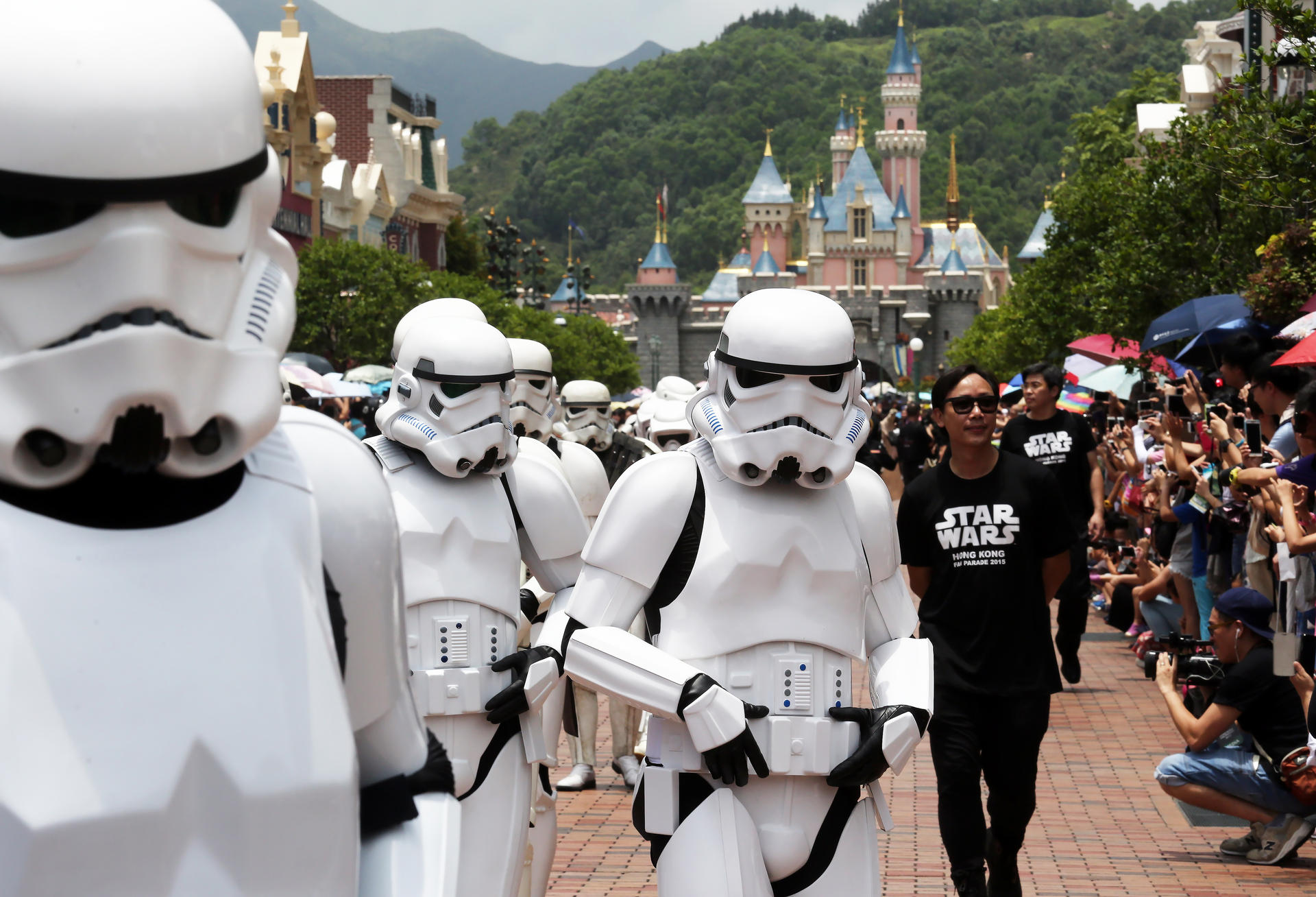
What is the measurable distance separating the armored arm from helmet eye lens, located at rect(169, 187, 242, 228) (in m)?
2.85

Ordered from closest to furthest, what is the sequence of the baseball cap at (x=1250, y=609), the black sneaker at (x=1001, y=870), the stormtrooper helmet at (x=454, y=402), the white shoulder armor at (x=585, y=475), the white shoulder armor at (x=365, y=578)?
the white shoulder armor at (x=365, y=578)
the stormtrooper helmet at (x=454, y=402)
the black sneaker at (x=1001, y=870)
the baseball cap at (x=1250, y=609)
the white shoulder armor at (x=585, y=475)

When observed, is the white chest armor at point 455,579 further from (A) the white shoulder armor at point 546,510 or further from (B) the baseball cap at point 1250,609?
(B) the baseball cap at point 1250,609

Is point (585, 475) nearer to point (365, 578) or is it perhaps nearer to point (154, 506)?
point (365, 578)

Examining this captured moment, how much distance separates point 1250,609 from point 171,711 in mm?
6882

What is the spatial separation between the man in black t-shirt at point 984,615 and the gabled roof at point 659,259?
109m

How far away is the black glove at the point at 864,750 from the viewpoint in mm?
4543

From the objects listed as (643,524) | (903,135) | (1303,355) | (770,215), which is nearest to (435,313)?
(643,524)

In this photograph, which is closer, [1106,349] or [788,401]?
[788,401]

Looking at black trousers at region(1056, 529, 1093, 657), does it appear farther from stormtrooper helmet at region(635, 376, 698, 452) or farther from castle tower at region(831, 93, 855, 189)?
castle tower at region(831, 93, 855, 189)

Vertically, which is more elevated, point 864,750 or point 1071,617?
point 864,750

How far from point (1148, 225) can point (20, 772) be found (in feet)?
73.8

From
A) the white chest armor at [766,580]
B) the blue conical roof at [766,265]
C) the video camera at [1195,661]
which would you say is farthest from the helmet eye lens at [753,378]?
the blue conical roof at [766,265]

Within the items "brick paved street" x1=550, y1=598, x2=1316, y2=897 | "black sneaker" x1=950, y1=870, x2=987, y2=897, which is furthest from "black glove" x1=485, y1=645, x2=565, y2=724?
"brick paved street" x1=550, y1=598, x2=1316, y2=897

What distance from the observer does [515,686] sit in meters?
5.47
